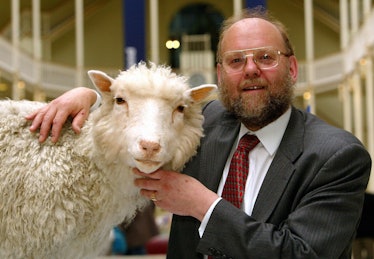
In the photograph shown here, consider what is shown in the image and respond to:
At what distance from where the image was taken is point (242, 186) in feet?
6.83

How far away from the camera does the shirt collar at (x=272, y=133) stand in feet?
6.93

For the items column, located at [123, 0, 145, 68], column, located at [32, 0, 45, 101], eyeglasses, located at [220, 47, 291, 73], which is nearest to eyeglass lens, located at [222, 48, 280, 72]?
eyeglasses, located at [220, 47, 291, 73]

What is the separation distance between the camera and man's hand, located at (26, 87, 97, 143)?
1.95 m

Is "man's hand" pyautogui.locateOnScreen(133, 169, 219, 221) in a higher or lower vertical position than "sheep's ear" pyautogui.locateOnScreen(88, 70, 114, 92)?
lower

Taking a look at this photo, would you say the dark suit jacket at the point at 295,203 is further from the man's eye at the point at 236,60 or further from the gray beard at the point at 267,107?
the man's eye at the point at 236,60

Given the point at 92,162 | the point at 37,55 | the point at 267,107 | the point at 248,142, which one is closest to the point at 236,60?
the point at 267,107

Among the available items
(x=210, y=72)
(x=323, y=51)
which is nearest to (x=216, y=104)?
(x=210, y=72)

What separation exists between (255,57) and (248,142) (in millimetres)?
331

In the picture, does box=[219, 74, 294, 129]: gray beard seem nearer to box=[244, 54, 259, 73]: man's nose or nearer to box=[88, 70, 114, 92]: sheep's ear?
box=[244, 54, 259, 73]: man's nose

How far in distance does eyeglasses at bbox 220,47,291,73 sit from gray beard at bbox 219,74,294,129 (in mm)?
98

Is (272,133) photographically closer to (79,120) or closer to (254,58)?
(254,58)

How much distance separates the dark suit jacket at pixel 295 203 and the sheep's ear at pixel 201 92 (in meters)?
0.27

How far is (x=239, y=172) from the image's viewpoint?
2.11 metres

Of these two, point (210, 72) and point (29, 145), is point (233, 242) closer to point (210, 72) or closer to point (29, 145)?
point (29, 145)
